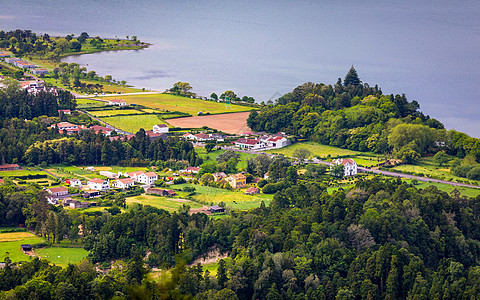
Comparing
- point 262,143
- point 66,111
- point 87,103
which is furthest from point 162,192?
point 87,103

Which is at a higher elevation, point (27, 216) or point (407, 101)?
point (407, 101)

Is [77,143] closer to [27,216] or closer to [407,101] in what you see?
[27,216]

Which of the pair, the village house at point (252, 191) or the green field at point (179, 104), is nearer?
the village house at point (252, 191)

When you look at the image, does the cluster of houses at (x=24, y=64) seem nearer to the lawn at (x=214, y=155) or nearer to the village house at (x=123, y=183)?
the lawn at (x=214, y=155)

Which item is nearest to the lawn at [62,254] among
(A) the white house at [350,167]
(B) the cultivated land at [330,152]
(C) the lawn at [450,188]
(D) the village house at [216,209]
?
(D) the village house at [216,209]

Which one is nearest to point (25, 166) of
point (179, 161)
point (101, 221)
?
point (179, 161)

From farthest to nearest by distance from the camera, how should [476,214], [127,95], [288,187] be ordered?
[127,95]
[288,187]
[476,214]
